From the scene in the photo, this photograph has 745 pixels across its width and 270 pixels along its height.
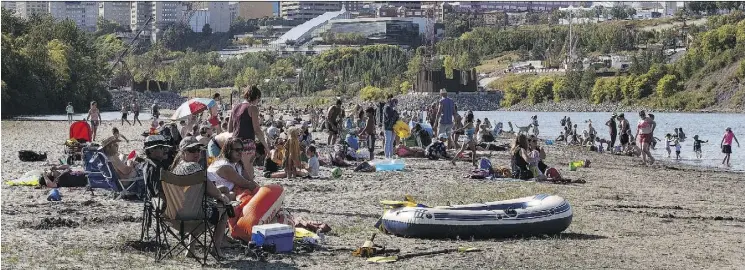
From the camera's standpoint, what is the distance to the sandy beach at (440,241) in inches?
402

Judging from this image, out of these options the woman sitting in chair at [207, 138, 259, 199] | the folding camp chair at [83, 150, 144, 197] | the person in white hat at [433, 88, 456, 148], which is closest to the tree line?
the person in white hat at [433, 88, 456, 148]

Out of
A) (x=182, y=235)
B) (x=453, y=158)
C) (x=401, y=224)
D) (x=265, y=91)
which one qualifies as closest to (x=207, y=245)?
(x=182, y=235)

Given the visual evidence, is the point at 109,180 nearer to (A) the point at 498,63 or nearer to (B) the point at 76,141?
(B) the point at 76,141

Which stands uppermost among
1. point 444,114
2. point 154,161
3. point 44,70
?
point 154,161

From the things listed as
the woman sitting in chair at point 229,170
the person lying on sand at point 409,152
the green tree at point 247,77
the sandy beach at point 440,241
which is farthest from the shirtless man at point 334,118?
the green tree at point 247,77

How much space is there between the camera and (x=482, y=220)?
11805mm

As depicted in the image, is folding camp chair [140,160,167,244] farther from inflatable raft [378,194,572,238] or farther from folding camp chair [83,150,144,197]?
folding camp chair [83,150,144,197]

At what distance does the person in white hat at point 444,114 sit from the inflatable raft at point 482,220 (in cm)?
1220

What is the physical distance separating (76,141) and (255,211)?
11.7 metres

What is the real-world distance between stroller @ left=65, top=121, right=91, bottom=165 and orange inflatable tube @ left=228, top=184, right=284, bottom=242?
1020 cm

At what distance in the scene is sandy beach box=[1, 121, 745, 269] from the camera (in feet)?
33.5

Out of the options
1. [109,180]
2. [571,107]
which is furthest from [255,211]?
[571,107]

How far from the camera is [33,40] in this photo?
7588 centimetres

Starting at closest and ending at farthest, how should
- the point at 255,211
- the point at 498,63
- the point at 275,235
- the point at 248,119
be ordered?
the point at 275,235, the point at 255,211, the point at 248,119, the point at 498,63
